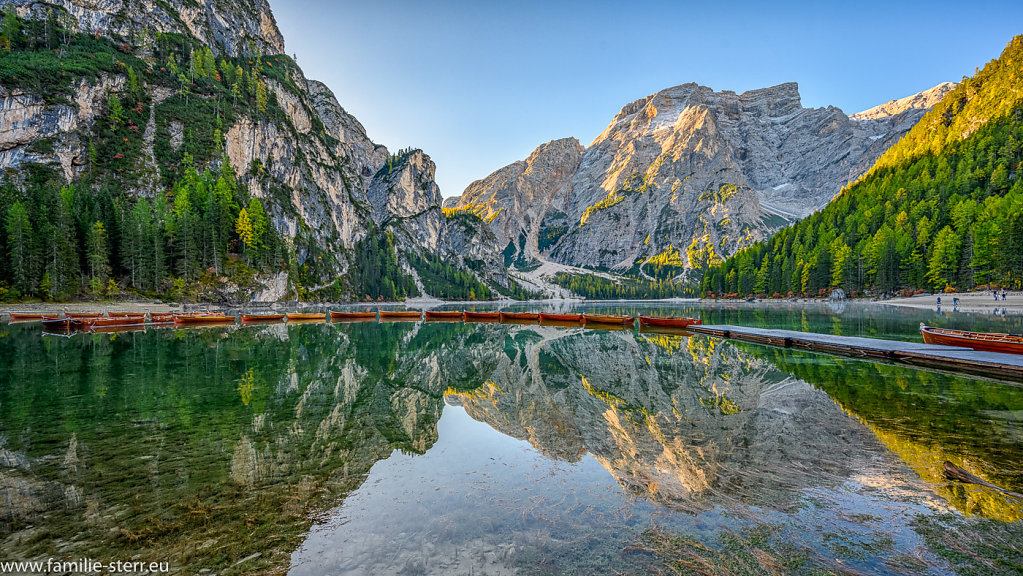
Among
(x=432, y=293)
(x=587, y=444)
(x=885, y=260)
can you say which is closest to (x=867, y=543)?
(x=587, y=444)

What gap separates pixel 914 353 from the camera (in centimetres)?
2383

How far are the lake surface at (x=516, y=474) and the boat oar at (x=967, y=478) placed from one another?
265mm

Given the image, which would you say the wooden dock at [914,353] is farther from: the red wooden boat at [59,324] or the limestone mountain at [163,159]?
the limestone mountain at [163,159]

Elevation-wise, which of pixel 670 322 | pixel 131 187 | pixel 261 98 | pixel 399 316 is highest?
pixel 261 98

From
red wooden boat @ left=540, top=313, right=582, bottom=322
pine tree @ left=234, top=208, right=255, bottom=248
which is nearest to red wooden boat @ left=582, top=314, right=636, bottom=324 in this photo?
red wooden boat @ left=540, top=313, right=582, bottom=322

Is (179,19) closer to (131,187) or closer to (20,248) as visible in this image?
(131,187)

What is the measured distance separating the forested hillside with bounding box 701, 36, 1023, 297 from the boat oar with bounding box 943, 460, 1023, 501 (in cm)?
9591

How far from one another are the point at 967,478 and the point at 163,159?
141m

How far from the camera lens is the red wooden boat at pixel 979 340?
929 inches

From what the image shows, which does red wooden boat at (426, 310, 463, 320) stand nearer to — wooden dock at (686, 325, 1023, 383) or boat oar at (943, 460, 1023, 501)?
wooden dock at (686, 325, 1023, 383)

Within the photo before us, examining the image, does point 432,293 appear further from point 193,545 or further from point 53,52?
point 193,545

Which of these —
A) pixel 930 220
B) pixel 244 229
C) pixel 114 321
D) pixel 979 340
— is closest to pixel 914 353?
pixel 979 340

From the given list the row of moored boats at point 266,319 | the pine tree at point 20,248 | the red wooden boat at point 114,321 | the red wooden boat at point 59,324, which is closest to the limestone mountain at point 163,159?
the pine tree at point 20,248

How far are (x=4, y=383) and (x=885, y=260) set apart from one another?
130 meters
